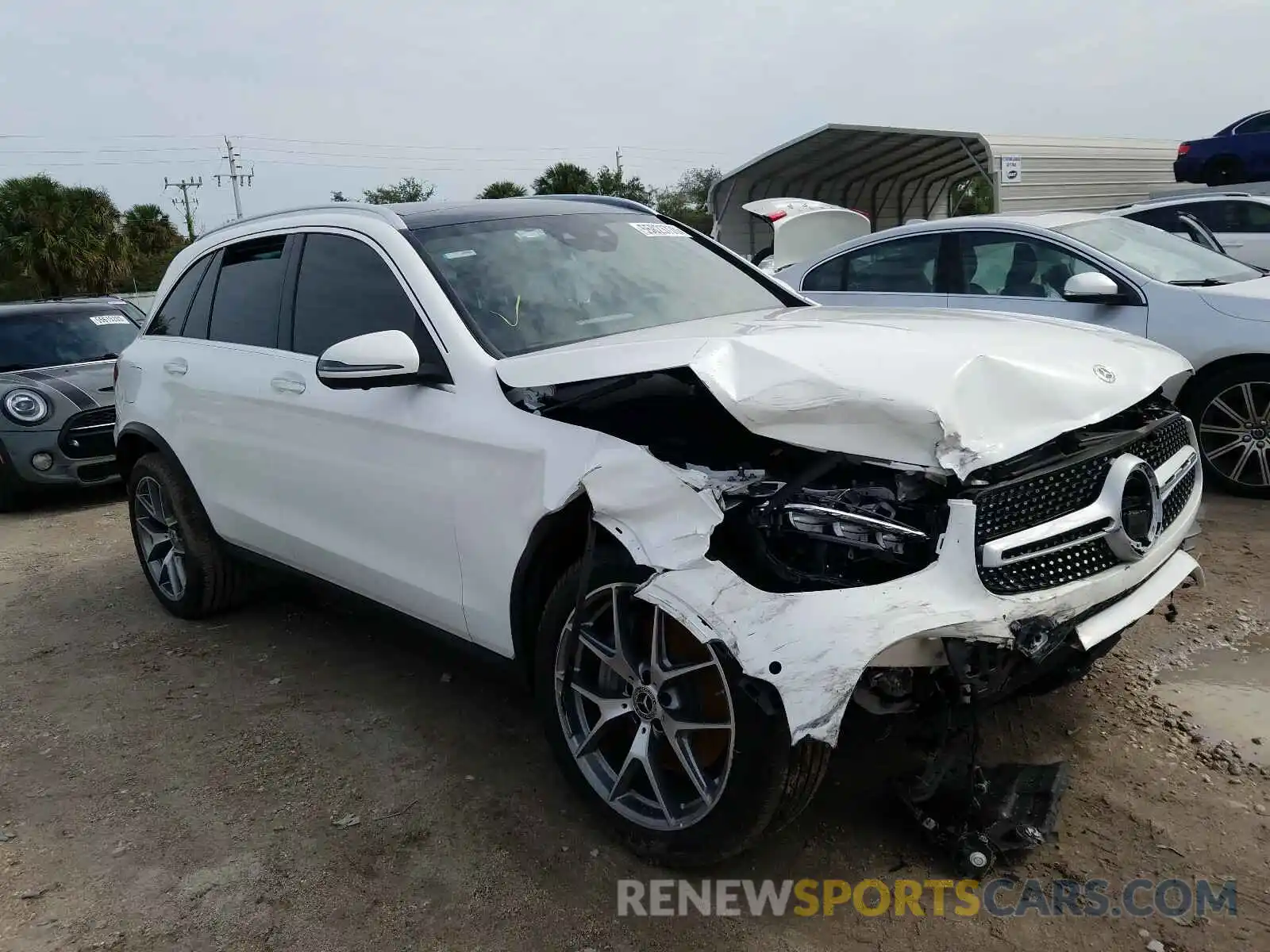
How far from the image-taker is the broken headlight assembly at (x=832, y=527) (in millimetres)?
2334

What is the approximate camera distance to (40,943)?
268 cm

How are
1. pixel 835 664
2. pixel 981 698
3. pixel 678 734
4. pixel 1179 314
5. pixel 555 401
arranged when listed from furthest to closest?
pixel 1179 314
pixel 555 401
pixel 678 734
pixel 981 698
pixel 835 664

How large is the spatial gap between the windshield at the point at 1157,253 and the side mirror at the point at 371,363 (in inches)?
185

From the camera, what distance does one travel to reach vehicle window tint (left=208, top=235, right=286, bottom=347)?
415 centimetres

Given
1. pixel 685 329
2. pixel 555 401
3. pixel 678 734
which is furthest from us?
pixel 685 329

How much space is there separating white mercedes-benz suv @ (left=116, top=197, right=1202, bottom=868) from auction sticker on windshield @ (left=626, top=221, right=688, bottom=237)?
190mm

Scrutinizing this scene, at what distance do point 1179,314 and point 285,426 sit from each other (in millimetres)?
4794

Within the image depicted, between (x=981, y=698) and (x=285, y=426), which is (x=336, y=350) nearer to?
(x=285, y=426)

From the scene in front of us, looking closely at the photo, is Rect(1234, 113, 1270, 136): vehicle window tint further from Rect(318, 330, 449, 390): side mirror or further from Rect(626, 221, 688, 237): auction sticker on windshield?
Rect(318, 330, 449, 390): side mirror

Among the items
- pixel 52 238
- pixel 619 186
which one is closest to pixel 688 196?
pixel 619 186

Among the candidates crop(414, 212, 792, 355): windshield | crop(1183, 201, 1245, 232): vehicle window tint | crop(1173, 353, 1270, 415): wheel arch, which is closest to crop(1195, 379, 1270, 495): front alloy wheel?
crop(1173, 353, 1270, 415): wheel arch

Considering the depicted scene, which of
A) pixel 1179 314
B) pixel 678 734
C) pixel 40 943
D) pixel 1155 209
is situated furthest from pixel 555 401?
pixel 1155 209

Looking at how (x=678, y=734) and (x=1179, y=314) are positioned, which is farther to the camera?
(x=1179, y=314)

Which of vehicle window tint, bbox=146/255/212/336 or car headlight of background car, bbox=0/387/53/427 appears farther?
car headlight of background car, bbox=0/387/53/427
